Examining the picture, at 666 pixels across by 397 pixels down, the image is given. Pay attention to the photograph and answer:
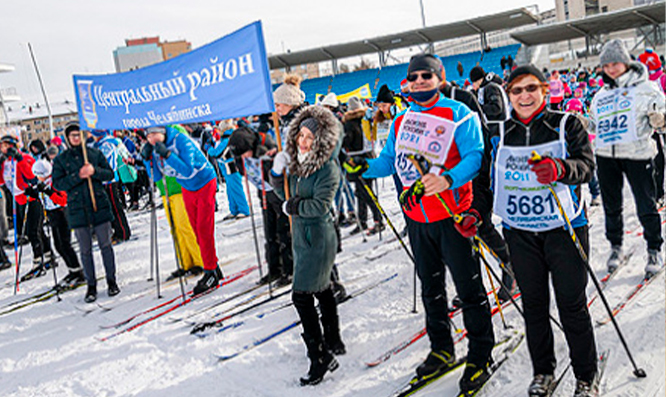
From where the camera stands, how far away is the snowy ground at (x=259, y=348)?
122 inches

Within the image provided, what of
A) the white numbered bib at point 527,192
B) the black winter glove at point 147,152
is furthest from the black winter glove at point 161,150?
the white numbered bib at point 527,192

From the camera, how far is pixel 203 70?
430cm

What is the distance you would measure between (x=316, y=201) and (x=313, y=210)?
0.06 m

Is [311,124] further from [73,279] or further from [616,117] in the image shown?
[73,279]

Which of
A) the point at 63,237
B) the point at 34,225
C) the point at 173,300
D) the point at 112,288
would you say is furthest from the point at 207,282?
the point at 34,225

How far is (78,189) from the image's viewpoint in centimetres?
544

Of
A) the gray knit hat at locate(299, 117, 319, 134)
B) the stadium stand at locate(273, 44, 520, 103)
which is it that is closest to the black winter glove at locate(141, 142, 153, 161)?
the gray knit hat at locate(299, 117, 319, 134)

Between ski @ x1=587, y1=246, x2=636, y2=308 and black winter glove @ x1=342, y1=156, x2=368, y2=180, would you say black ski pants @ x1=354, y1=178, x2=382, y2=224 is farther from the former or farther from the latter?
black winter glove @ x1=342, y1=156, x2=368, y2=180

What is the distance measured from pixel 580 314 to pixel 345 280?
9.41 ft

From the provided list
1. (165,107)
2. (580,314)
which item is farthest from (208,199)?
(580,314)

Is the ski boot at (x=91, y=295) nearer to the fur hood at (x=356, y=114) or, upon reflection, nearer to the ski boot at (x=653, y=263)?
the fur hood at (x=356, y=114)

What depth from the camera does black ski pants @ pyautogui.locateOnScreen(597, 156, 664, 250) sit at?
4156mm

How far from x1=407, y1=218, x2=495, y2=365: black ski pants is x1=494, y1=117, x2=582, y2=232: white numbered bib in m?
0.36

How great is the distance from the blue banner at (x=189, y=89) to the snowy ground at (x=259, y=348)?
6.34 ft
